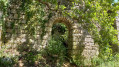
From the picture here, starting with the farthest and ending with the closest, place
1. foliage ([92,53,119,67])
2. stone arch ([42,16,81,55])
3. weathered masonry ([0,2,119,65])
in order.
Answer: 1. stone arch ([42,16,81,55])
2. weathered masonry ([0,2,119,65])
3. foliage ([92,53,119,67])

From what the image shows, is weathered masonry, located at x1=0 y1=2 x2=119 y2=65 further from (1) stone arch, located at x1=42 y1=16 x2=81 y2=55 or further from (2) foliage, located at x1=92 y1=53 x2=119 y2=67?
(2) foliage, located at x1=92 y1=53 x2=119 y2=67

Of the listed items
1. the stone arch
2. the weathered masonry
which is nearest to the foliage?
the weathered masonry

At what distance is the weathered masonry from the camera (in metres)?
5.79

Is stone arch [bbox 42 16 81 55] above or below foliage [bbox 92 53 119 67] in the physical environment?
above

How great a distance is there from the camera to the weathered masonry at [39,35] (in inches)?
228

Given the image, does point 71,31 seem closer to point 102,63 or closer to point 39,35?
point 39,35

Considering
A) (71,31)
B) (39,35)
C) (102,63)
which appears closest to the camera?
(102,63)

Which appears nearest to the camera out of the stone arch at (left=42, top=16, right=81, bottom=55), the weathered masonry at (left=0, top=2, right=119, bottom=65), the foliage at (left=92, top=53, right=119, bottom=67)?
the foliage at (left=92, top=53, right=119, bottom=67)

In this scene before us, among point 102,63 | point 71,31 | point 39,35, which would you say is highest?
point 71,31

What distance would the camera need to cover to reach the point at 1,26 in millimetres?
5398

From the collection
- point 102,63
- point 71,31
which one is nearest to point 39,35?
point 71,31

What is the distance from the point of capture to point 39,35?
236 inches

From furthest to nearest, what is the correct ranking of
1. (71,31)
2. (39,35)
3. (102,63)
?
1. (71,31)
2. (39,35)
3. (102,63)

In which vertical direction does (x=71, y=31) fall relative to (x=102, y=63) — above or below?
above
